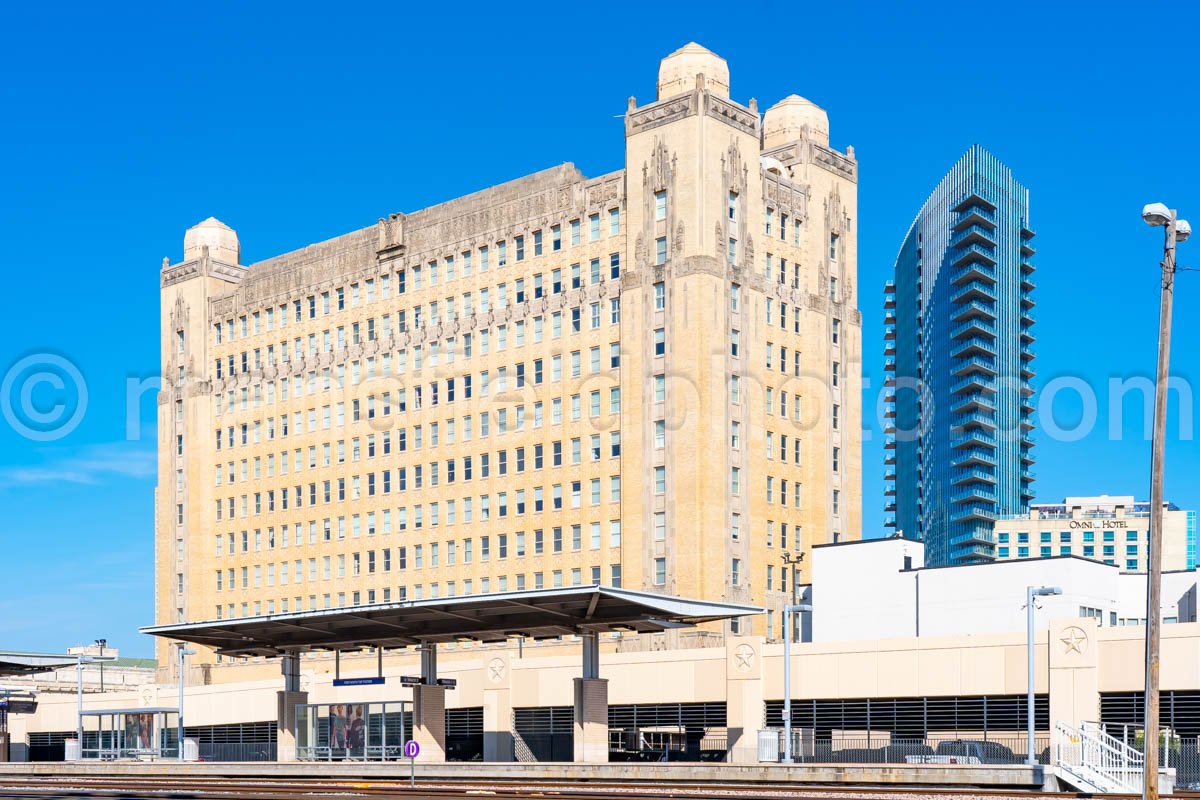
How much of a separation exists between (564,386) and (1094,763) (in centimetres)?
6425

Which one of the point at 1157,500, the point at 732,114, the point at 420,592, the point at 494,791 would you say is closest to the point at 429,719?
the point at 494,791

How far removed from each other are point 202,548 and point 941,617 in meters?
70.6

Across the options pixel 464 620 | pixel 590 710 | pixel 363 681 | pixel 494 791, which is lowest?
pixel 590 710

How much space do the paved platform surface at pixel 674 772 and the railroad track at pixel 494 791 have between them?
199 cm

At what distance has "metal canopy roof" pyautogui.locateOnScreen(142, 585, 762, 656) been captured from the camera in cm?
5869

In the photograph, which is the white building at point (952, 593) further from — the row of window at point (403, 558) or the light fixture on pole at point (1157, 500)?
the light fixture on pole at point (1157, 500)

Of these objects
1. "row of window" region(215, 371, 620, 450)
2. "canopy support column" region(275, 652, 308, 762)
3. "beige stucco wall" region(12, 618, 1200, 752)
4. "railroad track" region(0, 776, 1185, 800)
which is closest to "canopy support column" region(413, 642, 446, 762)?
"railroad track" region(0, 776, 1185, 800)

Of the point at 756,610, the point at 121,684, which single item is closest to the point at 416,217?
the point at 756,610

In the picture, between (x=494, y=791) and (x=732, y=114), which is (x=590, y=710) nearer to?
(x=494, y=791)

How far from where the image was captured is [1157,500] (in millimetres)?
29406

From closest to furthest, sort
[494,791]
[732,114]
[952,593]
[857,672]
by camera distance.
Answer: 1. [494,791]
2. [857,672]
3. [952,593]
4. [732,114]

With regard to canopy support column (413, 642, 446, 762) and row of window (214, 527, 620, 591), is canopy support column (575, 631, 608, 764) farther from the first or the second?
row of window (214, 527, 620, 591)

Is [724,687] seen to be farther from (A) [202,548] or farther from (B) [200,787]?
(A) [202,548]

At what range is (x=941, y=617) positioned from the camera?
89750 millimetres
